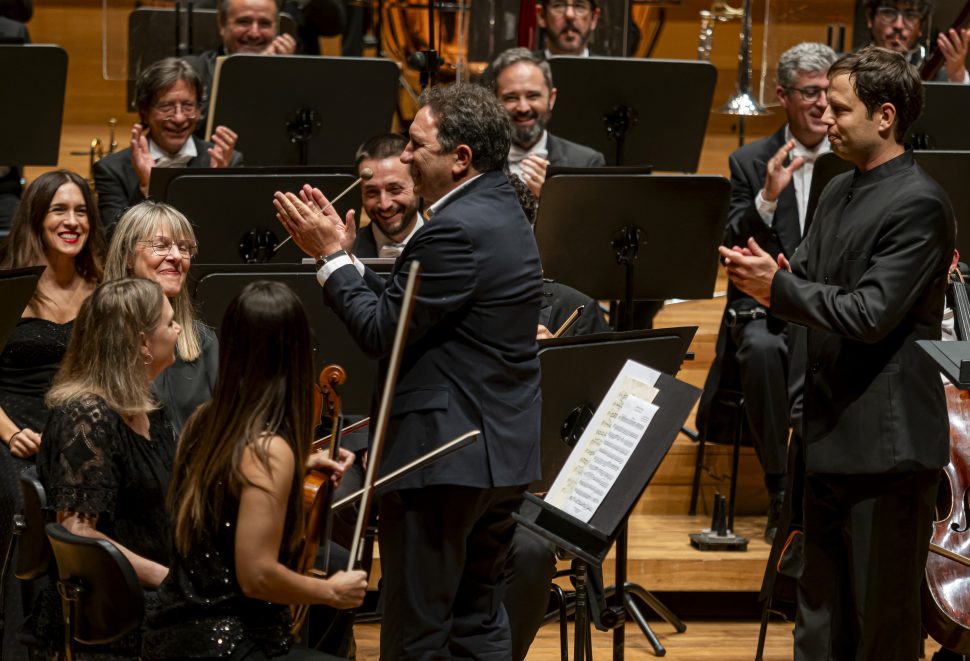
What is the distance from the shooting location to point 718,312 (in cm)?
556

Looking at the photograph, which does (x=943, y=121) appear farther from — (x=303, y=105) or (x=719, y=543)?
(x=303, y=105)

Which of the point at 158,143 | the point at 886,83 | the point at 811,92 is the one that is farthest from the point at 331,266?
the point at 811,92

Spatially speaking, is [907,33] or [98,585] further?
[907,33]

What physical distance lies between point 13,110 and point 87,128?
2430 mm

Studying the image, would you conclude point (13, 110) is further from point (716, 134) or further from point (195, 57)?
point (716, 134)

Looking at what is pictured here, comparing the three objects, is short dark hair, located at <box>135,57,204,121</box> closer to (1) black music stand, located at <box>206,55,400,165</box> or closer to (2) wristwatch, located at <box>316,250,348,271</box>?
(1) black music stand, located at <box>206,55,400,165</box>

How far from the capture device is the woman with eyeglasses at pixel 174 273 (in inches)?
133

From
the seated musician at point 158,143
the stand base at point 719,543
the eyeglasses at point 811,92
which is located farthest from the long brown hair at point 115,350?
the eyeglasses at point 811,92

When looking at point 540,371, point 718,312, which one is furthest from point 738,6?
point 540,371

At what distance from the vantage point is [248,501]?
2.22 meters

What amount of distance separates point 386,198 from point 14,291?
1.29 meters

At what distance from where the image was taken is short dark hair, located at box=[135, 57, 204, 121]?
455cm

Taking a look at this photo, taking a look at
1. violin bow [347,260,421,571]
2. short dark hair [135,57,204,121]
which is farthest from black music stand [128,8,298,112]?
violin bow [347,260,421,571]

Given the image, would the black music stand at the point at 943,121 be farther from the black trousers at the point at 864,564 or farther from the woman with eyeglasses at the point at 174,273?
the woman with eyeglasses at the point at 174,273
